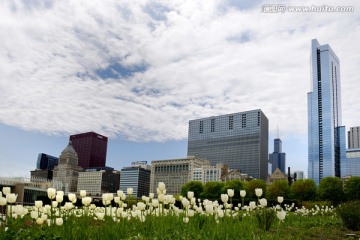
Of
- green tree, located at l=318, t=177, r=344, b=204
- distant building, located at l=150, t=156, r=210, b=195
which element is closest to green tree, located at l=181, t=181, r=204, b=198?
green tree, located at l=318, t=177, r=344, b=204

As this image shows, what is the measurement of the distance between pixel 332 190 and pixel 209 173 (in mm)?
104051

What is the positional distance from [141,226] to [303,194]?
69.4 metres

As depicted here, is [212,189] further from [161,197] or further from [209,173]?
[209,173]

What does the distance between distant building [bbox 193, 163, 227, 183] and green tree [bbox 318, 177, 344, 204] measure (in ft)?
317

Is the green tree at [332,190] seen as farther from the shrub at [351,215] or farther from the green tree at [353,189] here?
the shrub at [351,215]

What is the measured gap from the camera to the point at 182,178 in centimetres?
17562

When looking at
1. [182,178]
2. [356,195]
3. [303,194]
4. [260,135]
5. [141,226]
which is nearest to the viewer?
[141,226]

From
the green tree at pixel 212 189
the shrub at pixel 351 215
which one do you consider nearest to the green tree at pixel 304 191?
the green tree at pixel 212 189

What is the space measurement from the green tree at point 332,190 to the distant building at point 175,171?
108144 millimetres

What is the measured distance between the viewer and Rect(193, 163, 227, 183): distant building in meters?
162

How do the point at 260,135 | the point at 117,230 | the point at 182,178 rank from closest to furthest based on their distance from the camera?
the point at 117,230
the point at 182,178
the point at 260,135

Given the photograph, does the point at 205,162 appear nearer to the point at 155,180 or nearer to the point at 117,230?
the point at 155,180

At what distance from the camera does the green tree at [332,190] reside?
6284 cm

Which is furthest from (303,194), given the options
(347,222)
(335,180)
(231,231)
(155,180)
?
(155,180)
